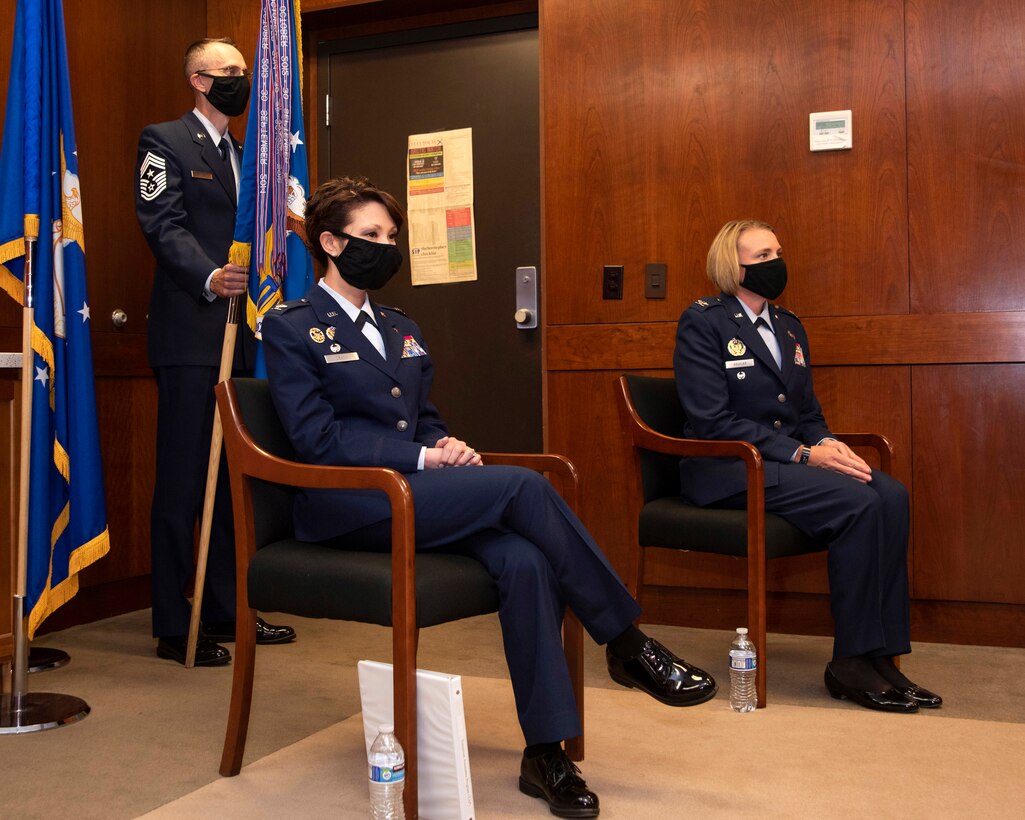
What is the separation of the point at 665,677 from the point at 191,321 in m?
1.97

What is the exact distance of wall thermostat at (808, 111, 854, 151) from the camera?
361cm

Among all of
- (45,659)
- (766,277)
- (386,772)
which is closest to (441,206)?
(766,277)

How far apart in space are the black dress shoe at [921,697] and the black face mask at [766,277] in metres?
1.17

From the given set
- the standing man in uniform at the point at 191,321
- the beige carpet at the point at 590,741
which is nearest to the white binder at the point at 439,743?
the beige carpet at the point at 590,741

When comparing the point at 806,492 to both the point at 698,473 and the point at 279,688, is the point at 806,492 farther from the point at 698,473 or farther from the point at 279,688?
the point at 279,688

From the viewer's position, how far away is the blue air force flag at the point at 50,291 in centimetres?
284

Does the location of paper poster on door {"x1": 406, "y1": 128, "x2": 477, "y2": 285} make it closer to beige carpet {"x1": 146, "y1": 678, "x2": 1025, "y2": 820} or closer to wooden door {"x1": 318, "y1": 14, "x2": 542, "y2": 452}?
wooden door {"x1": 318, "y1": 14, "x2": 542, "y2": 452}

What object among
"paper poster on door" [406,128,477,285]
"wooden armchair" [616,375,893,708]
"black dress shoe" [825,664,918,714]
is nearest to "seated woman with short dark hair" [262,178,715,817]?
"wooden armchair" [616,375,893,708]

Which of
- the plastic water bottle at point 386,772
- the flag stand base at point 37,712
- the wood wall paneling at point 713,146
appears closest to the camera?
the plastic water bottle at point 386,772

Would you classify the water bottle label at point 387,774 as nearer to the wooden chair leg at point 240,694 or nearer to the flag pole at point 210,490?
the wooden chair leg at point 240,694

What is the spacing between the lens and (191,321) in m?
3.43

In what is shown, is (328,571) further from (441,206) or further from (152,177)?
(441,206)

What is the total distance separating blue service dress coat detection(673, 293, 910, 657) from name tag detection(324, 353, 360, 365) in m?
1.14

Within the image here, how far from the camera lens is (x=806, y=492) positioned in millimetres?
2906
